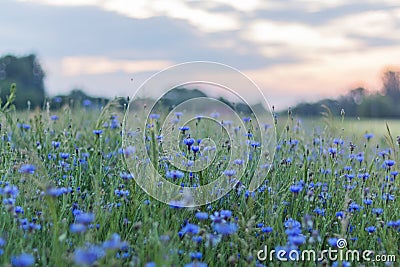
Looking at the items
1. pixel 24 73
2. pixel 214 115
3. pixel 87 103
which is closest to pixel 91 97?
pixel 87 103

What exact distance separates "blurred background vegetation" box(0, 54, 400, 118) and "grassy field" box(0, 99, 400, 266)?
733 millimetres

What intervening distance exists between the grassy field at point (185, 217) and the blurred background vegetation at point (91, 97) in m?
0.73

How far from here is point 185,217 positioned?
3137 mm

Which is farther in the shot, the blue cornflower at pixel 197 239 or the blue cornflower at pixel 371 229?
the blue cornflower at pixel 371 229

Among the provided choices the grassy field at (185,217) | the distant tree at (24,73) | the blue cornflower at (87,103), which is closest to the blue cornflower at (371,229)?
the grassy field at (185,217)

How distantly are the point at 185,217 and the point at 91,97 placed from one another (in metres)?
5.17

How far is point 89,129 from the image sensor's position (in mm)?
5402

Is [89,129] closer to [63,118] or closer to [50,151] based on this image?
[63,118]

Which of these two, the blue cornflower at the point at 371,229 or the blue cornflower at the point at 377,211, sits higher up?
the blue cornflower at the point at 377,211

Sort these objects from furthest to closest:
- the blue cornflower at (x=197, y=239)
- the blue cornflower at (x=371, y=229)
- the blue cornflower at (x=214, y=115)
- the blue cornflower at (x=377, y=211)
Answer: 1. the blue cornflower at (x=214, y=115)
2. the blue cornflower at (x=377, y=211)
3. the blue cornflower at (x=371, y=229)
4. the blue cornflower at (x=197, y=239)

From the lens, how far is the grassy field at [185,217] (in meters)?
2.46

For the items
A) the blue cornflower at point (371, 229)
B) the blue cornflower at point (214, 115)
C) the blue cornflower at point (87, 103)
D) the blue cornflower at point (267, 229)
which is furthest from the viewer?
the blue cornflower at point (87, 103)

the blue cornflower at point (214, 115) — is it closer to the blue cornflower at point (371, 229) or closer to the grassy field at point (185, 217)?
the grassy field at point (185, 217)

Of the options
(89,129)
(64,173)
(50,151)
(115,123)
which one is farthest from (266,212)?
(89,129)
